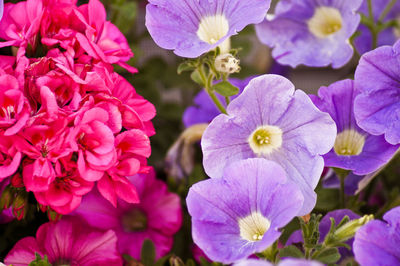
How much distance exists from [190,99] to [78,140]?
501 millimetres

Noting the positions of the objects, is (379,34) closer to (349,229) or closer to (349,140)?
(349,140)

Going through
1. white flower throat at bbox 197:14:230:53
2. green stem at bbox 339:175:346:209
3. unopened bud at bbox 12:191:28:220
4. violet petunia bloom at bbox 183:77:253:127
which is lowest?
violet petunia bloom at bbox 183:77:253:127

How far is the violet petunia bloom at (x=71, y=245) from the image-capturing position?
0.47 metres

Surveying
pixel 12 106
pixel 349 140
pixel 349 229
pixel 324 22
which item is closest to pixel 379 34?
pixel 324 22

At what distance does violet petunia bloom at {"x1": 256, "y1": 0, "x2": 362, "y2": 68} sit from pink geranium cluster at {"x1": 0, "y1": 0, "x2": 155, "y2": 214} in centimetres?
20

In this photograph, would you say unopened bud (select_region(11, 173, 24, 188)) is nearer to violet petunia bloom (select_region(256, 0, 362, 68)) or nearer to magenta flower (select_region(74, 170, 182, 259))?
magenta flower (select_region(74, 170, 182, 259))

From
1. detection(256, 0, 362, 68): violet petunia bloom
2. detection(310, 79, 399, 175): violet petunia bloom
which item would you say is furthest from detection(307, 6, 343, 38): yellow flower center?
detection(310, 79, 399, 175): violet petunia bloom

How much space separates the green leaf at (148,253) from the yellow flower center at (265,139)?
0.14 meters

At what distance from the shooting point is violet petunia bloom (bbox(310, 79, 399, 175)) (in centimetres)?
47

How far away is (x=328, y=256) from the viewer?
1.29 ft

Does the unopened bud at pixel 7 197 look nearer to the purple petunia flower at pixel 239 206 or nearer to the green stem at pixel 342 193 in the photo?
the purple petunia flower at pixel 239 206

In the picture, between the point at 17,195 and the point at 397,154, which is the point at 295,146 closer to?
the point at 397,154

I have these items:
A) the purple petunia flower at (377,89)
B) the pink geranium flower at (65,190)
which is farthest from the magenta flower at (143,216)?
the purple petunia flower at (377,89)

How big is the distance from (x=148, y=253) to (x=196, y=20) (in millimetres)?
228
